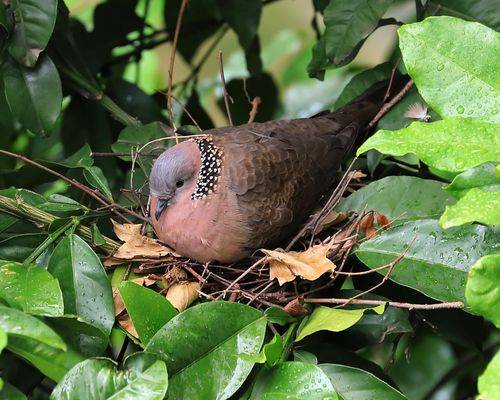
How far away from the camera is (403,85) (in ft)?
6.00

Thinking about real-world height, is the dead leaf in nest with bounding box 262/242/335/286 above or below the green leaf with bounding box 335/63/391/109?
below

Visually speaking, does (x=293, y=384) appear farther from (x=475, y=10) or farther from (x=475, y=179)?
(x=475, y=10)

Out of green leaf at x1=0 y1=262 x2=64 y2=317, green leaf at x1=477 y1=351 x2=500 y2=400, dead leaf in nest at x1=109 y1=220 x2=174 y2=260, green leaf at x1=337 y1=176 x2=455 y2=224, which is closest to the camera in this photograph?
green leaf at x1=477 y1=351 x2=500 y2=400

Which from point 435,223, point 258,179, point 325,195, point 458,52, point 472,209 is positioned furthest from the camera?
point 325,195

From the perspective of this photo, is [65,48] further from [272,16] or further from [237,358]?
[272,16]

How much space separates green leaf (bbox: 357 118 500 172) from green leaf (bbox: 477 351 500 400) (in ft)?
0.94

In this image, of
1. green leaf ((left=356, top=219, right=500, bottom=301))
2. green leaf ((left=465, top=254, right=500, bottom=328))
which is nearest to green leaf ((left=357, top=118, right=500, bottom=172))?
green leaf ((left=465, top=254, right=500, bottom=328))

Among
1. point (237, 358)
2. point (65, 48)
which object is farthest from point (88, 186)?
point (237, 358)

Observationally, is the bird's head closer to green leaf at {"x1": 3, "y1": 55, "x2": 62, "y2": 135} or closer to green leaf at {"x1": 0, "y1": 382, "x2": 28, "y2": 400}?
green leaf at {"x1": 3, "y1": 55, "x2": 62, "y2": 135}

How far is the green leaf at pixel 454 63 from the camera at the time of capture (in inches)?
45.9

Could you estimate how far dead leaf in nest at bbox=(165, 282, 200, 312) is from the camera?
155 centimetres

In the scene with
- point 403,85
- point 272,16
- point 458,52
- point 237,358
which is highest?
point 458,52

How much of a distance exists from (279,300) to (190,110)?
83 centimetres

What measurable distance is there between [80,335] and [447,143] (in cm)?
67
